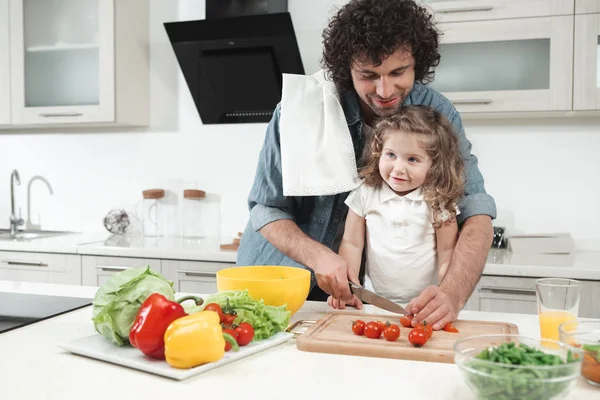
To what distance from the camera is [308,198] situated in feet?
5.76

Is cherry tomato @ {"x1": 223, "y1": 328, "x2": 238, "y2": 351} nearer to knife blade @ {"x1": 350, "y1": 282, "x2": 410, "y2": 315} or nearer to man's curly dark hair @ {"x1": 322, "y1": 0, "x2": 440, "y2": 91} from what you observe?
knife blade @ {"x1": 350, "y1": 282, "x2": 410, "y2": 315}

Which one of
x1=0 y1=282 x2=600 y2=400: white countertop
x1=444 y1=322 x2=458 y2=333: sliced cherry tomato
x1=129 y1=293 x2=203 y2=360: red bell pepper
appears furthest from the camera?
x1=444 y1=322 x2=458 y2=333: sliced cherry tomato

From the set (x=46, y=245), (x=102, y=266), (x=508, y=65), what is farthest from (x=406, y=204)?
(x=46, y=245)

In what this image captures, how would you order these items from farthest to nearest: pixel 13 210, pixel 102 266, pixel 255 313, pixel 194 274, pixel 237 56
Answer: pixel 13 210 → pixel 237 56 → pixel 102 266 → pixel 194 274 → pixel 255 313

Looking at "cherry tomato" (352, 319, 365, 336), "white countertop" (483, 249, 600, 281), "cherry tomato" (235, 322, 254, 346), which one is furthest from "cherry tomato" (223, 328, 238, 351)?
"white countertop" (483, 249, 600, 281)

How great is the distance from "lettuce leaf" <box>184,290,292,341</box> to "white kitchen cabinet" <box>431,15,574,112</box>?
1675 millimetres

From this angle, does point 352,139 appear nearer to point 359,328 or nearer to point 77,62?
point 359,328

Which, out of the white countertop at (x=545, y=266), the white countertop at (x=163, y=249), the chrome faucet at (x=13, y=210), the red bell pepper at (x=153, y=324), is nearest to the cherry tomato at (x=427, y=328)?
the red bell pepper at (x=153, y=324)

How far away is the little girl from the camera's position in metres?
1.61

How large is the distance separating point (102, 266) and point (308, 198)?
1341mm

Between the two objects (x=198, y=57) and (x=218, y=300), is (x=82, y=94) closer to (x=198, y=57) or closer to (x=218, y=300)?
(x=198, y=57)

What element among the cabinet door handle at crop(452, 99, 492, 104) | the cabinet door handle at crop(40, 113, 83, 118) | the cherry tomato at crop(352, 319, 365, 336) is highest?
the cabinet door handle at crop(452, 99, 492, 104)

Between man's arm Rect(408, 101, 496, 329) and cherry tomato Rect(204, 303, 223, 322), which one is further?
man's arm Rect(408, 101, 496, 329)

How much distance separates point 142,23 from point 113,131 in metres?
0.59
